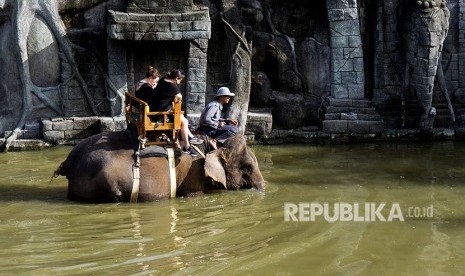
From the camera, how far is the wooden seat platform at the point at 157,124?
30.2ft

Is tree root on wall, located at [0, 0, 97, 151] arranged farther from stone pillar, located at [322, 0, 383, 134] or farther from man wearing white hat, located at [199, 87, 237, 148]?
stone pillar, located at [322, 0, 383, 134]

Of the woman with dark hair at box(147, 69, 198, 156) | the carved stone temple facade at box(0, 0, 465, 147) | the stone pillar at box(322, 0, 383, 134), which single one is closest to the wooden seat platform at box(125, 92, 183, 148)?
the woman with dark hair at box(147, 69, 198, 156)

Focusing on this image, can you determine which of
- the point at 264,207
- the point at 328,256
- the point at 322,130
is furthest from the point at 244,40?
the point at 328,256

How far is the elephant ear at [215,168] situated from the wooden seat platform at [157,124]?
1.40 feet

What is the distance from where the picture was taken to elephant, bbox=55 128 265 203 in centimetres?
895

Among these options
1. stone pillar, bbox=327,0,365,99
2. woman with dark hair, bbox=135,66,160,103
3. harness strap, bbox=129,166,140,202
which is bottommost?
harness strap, bbox=129,166,140,202

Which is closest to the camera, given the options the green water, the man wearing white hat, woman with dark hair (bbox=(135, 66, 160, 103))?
the green water

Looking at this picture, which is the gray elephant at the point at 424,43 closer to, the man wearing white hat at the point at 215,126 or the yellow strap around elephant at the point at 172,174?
the man wearing white hat at the point at 215,126

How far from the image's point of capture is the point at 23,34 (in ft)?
43.4

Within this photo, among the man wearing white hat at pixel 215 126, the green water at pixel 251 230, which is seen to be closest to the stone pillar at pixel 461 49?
the green water at pixel 251 230

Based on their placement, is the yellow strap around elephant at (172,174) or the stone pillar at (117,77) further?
the stone pillar at (117,77)

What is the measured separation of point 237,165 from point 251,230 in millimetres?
1860

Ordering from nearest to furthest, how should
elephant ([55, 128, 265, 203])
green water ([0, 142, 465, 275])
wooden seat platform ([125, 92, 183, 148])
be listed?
1. green water ([0, 142, 465, 275])
2. elephant ([55, 128, 265, 203])
3. wooden seat platform ([125, 92, 183, 148])

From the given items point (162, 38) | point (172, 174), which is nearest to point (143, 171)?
point (172, 174)
